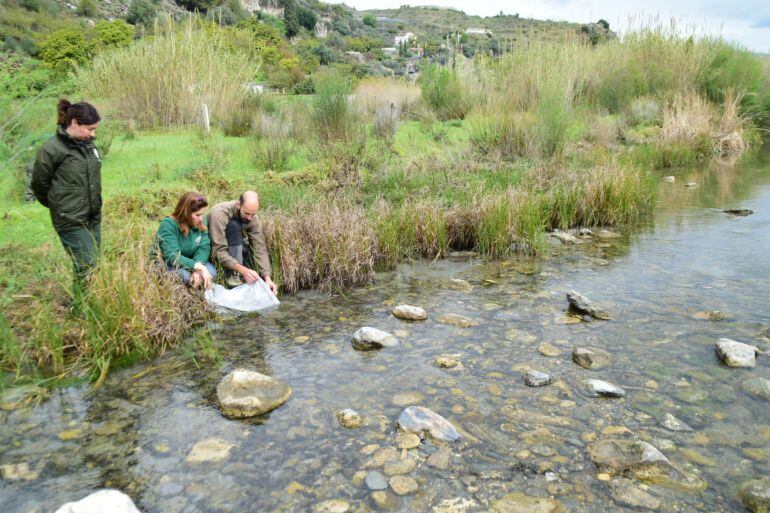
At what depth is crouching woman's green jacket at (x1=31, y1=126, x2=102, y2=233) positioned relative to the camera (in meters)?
4.02

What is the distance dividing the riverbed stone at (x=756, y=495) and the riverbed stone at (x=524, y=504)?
2.91 ft

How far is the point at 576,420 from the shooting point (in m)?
3.38

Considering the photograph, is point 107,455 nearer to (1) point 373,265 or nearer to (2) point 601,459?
(2) point 601,459

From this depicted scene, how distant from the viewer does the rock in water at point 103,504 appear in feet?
7.90

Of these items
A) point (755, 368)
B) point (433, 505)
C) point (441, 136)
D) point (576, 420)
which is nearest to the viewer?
point (433, 505)

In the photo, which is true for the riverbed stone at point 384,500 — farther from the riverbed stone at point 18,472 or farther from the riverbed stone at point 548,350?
the riverbed stone at point 548,350

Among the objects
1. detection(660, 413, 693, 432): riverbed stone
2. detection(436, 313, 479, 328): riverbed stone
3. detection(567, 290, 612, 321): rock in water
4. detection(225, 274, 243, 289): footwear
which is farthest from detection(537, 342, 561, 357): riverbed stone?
detection(225, 274, 243, 289): footwear

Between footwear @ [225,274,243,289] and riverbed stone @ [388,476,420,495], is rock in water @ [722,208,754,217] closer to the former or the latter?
footwear @ [225,274,243,289]

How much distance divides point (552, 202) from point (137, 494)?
6769 mm

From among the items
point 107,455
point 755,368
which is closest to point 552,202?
point 755,368

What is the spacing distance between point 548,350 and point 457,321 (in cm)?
90

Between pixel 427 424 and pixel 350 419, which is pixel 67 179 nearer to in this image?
pixel 350 419

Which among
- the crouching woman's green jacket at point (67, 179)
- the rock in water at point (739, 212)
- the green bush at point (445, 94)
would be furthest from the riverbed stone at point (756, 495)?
the green bush at point (445, 94)

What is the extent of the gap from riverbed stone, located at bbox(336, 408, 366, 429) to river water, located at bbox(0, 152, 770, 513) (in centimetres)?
5
